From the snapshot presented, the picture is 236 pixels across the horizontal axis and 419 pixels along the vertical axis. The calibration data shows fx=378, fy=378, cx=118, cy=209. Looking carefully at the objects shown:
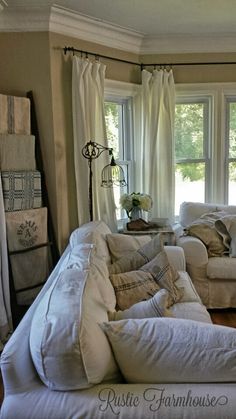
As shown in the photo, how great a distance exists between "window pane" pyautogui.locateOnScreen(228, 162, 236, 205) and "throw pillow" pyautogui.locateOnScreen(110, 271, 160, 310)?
7.93 ft

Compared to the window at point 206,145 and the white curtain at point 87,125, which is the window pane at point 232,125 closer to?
the window at point 206,145

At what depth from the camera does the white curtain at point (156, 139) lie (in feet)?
13.3

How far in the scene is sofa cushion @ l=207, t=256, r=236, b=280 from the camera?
333 centimetres

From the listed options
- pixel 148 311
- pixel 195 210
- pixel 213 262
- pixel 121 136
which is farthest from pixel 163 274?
pixel 121 136

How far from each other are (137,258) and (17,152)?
4.25ft

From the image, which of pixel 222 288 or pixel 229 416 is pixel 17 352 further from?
pixel 222 288

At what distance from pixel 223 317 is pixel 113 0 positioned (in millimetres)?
2804

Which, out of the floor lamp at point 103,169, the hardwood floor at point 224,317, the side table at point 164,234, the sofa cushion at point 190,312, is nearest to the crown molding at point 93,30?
the floor lamp at point 103,169

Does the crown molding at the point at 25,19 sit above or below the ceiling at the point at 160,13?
below

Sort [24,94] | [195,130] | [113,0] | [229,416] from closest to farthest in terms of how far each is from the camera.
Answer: [229,416], [113,0], [24,94], [195,130]

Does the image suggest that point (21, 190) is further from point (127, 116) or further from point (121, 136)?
point (127, 116)

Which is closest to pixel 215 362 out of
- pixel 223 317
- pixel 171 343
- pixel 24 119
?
pixel 171 343

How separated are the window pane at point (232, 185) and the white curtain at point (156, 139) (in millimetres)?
787

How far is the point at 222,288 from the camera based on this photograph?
340 centimetres
